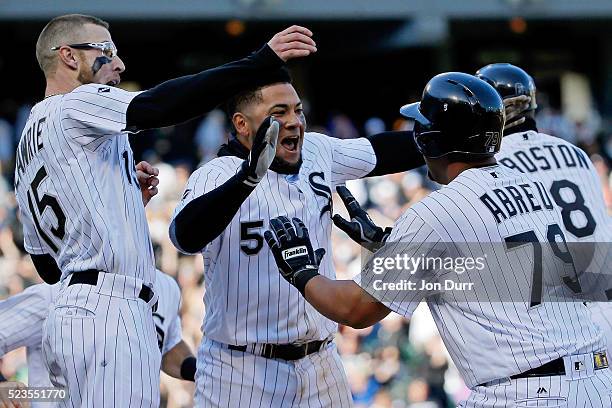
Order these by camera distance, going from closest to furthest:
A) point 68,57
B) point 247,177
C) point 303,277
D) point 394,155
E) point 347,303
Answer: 1. point 347,303
2. point 303,277
3. point 247,177
4. point 68,57
5. point 394,155

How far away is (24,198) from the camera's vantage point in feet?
17.1

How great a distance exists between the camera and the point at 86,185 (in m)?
4.95

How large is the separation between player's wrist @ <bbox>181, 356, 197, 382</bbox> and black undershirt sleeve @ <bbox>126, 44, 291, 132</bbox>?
218 centimetres

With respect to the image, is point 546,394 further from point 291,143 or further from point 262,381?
point 291,143

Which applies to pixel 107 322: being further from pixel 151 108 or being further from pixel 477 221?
pixel 477 221

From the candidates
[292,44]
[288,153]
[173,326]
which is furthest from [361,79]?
[292,44]

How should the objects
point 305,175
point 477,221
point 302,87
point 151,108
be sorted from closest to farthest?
1. point 477,221
2. point 151,108
3. point 305,175
4. point 302,87

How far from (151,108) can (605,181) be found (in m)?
9.70

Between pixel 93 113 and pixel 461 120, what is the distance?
160cm

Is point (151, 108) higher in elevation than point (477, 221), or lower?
higher

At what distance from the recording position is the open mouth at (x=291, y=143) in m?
5.48

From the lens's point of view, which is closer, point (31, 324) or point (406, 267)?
point (406, 267)

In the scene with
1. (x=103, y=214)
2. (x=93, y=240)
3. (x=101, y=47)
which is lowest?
(x=93, y=240)

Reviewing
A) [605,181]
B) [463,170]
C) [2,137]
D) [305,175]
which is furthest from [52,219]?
[2,137]
